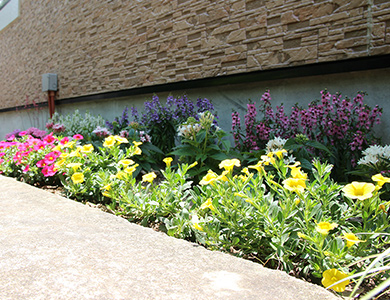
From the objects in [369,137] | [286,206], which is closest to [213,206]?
[286,206]

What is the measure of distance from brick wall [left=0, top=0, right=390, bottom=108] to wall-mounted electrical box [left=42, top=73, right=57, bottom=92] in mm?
178

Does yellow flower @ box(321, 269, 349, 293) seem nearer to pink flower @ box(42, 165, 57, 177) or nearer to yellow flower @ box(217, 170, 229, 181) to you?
yellow flower @ box(217, 170, 229, 181)

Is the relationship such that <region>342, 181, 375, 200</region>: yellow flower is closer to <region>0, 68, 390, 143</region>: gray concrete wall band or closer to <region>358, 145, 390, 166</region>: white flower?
<region>358, 145, 390, 166</region>: white flower

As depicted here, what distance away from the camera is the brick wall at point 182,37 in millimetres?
3248

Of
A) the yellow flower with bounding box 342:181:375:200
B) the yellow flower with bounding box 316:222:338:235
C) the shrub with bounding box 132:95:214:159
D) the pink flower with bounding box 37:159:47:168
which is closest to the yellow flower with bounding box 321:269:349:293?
the yellow flower with bounding box 316:222:338:235

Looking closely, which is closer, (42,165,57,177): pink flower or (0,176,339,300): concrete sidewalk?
(0,176,339,300): concrete sidewalk

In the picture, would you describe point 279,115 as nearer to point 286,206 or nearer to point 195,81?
point 195,81

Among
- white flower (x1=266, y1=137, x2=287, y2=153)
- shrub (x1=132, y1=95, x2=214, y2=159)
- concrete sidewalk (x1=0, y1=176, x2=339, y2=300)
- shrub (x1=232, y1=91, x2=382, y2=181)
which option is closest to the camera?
concrete sidewalk (x1=0, y1=176, x2=339, y2=300)

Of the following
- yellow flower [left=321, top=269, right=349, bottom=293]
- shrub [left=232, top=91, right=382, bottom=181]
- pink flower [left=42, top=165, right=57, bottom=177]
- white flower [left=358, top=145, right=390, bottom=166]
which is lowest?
yellow flower [left=321, top=269, right=349, bottom=293]

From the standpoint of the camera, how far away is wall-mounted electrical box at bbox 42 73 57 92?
7598mm

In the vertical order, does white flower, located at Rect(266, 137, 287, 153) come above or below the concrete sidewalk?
above

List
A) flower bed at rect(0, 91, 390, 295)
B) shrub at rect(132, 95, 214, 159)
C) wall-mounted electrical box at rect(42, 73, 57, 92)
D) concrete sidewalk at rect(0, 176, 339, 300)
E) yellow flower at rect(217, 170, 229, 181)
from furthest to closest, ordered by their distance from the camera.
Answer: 1. wall-mounted electrical box at rect(42, 73, 57, 92)
2. shrub at rect(132, 95, 214, 159)
3. yellow flower at rect(217, 170, 229, 181)
4. flower bed at rect(0, 91, 390, 295)
5. concrete sidewalk at rect(0, 176, 339, 300)

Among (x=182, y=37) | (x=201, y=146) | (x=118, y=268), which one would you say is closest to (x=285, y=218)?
(x=118, y=268)

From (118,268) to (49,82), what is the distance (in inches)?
290
